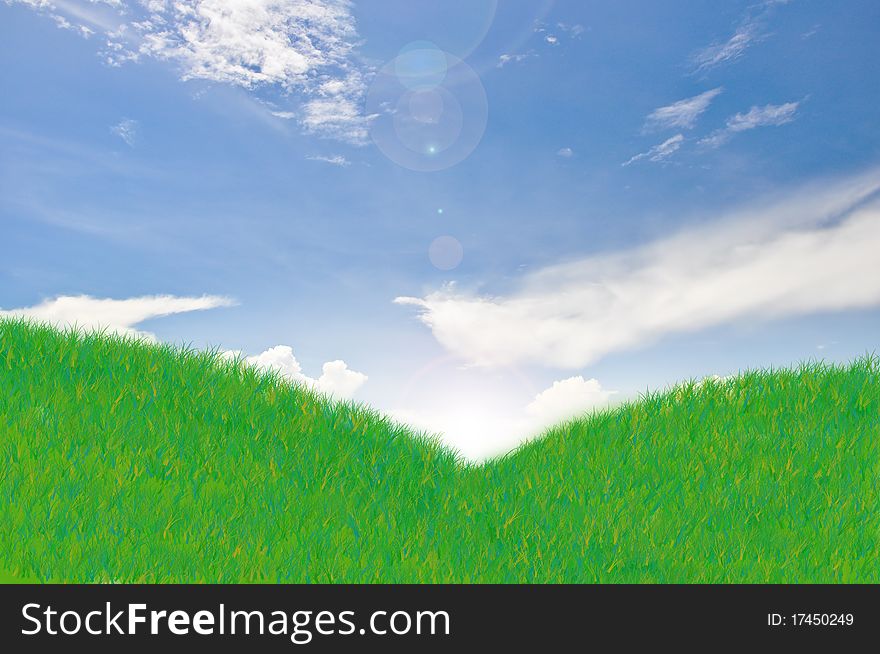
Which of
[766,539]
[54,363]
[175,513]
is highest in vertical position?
[54,363]

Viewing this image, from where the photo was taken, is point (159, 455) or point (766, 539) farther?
point (159, 455)

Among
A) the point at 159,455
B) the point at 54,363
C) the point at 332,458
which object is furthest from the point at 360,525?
the point at 54,363

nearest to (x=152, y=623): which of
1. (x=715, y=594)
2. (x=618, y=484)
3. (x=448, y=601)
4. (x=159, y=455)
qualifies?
(x=448, y=601)

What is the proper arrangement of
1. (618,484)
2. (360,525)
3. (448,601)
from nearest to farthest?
(448,601) < (360,525) < (618,484)

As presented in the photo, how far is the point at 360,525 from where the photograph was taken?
580cm

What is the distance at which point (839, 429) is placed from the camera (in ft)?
23.4

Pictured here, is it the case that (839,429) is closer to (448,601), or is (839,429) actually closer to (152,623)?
(448,601)

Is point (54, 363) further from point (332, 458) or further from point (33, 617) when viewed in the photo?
point (33, 617)

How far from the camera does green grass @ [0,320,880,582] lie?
16.8ft

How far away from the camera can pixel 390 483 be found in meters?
6.81

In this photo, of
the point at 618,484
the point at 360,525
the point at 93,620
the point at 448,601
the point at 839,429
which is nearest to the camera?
the point at 93,620

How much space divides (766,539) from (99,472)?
5257 mm

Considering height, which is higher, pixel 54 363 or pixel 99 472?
pixel 54 363

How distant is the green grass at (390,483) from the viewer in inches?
202
